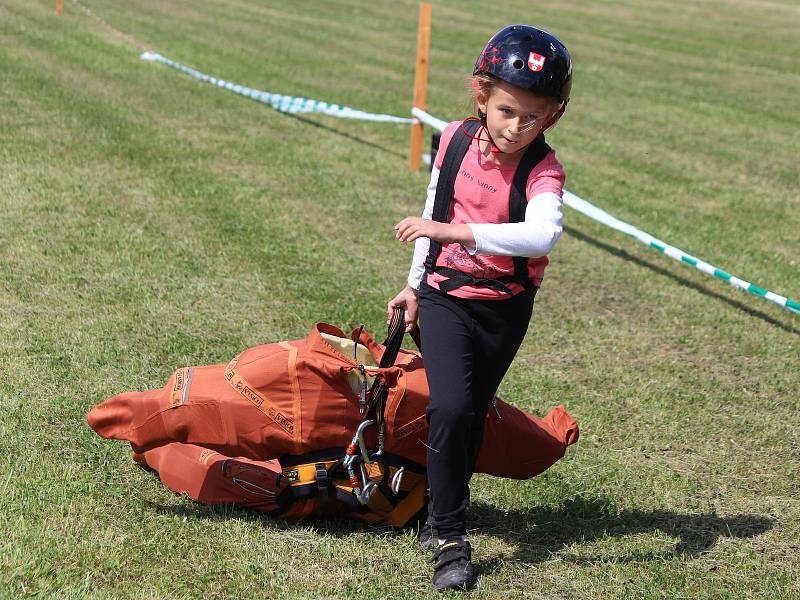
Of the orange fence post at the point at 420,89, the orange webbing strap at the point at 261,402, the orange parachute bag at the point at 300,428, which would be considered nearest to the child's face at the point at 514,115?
the orange parachute bag at the point at 300,428

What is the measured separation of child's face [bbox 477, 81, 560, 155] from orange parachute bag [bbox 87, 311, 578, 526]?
2.82 feet

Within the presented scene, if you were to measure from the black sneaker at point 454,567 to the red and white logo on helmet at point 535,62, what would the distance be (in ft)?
5.81

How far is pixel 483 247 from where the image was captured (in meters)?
3.48

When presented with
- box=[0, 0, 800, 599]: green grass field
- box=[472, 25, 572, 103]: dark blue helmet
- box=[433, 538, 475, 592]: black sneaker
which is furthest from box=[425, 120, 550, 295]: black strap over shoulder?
box=[433, 538, 475, 592]: black sneaker

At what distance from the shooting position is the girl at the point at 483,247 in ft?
11.7

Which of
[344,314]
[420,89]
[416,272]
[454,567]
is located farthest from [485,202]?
[420,89]

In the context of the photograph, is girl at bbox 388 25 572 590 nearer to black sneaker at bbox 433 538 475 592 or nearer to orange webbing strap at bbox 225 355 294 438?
black sneaker at bbox 433 538 475 592

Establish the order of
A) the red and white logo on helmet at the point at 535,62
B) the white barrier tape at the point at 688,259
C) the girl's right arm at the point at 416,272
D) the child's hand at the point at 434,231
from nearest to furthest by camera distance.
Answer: the child's hand at the point at 434,231
the red and white logo on helmet at the point at 535,62
the girl's right arm at the point at 416,272
the white barrier tape at the point at 688,259

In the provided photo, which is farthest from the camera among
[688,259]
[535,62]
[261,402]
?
[688,259]

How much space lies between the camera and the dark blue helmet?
11.6 feet

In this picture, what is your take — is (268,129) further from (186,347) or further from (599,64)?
(599,64)

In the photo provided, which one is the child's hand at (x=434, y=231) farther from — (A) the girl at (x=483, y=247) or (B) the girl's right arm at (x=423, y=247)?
(B) the girl's right arm at (x=423, y=247)

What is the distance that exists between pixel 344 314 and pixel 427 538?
2663mm

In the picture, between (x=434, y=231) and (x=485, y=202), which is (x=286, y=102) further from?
(x=434, y=231)
